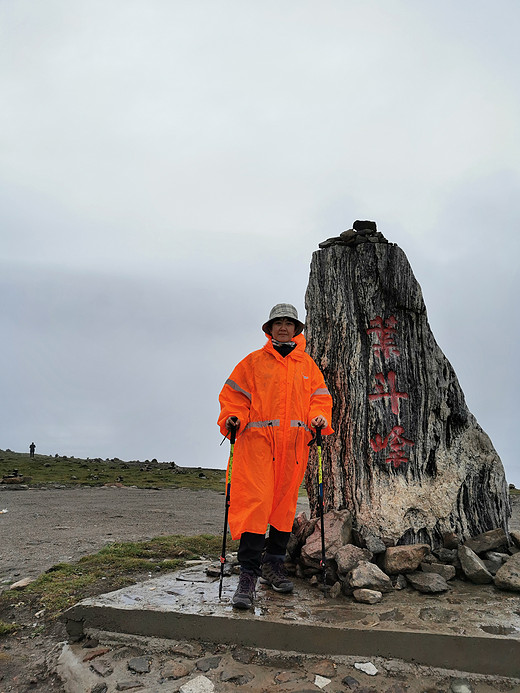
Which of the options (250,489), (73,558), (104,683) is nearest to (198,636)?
(104,683)

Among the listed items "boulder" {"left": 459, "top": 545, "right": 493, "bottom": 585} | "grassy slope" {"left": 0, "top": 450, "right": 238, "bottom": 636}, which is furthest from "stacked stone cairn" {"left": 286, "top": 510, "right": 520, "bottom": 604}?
"grassy slope" {"left": 0, "top": 450, "right": 238, "bottom": 636}

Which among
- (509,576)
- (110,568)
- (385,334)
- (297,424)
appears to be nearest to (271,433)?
(297,424)

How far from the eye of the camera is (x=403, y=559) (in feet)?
20.0

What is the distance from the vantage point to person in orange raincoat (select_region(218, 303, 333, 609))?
5.66m

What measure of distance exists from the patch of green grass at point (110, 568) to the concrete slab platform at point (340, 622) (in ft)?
4.37

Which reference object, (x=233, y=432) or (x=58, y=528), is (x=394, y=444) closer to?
(x=233, y=432)

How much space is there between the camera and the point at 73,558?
8.72 meters

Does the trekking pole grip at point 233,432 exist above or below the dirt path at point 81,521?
above

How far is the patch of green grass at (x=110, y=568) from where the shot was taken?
22.0 feet

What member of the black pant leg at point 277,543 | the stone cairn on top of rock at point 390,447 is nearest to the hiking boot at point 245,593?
the black pant leg at point 277,543

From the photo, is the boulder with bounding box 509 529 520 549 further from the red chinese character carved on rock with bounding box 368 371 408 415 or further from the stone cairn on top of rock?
the red chinese character carved on rock with bounding box 368 371 408 415

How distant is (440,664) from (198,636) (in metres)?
2.20

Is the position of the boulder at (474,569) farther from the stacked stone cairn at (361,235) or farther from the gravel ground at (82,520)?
the gravel ground at (82,520)

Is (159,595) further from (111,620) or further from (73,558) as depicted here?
(73,558)
